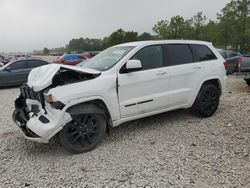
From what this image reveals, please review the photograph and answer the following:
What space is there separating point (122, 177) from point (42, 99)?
66.3 inches

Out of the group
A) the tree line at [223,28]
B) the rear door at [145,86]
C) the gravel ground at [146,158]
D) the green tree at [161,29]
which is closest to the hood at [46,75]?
the rear door at [145,86]

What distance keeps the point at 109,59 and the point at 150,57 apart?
0.79 m

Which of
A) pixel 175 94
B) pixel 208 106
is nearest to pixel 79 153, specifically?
pixel 175 94

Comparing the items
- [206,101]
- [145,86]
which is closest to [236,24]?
[206,101]

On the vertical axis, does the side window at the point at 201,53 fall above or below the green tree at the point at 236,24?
below

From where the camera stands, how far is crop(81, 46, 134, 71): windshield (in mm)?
3876

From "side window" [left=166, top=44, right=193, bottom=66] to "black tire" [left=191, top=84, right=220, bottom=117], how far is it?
30.7 inches

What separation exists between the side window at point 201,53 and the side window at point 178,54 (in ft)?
Answer: 0.48

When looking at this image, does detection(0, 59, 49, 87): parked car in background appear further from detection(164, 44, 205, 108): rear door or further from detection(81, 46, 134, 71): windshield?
detection(164, 44, 205, 108): rear door

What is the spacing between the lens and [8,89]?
393 inches

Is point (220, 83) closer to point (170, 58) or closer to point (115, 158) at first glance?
point (170, 58)

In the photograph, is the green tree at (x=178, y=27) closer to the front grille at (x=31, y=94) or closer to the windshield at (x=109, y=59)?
the windshield at (x=109, y=59)

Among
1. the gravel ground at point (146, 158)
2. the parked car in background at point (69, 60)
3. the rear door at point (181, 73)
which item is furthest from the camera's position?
the parked car in background at point (69, 60)

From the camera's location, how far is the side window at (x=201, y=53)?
4.73 m
